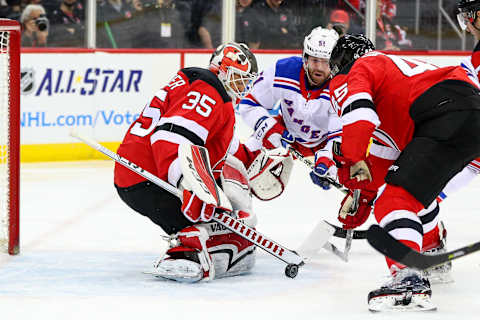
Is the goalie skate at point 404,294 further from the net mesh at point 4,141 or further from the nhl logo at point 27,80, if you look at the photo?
the nhl logo at point 27,80

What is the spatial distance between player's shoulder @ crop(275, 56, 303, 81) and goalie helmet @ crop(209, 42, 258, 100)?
0.63 meters

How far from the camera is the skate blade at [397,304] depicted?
269 centimetres

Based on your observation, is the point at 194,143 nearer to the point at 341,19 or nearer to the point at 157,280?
the point at 157,280

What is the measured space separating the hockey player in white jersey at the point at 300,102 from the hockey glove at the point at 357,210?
0.15 metres

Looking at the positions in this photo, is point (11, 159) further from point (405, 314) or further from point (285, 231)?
point (405, 314)

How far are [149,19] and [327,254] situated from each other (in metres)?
3.74

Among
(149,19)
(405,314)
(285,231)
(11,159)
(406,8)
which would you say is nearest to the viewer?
(405,314)

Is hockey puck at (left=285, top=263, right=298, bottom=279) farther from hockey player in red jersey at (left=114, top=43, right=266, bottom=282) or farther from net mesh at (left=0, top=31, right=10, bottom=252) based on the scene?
net mesh at (left=0, top=31, right=10, bottom=252)

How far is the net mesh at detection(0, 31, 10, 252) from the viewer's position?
357cm

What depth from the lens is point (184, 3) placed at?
7.10m

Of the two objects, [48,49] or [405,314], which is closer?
[405,314]

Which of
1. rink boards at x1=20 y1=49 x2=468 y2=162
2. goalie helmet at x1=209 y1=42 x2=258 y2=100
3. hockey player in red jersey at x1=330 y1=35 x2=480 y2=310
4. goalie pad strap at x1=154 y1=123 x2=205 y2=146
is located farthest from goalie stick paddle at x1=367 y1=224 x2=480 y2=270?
rink boards at x1=20 y1=49 x2=468 y2=162

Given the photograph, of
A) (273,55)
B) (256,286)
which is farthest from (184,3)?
(256,286)

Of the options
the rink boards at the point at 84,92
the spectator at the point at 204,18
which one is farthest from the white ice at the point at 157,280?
the spectator at the point at 204,18
